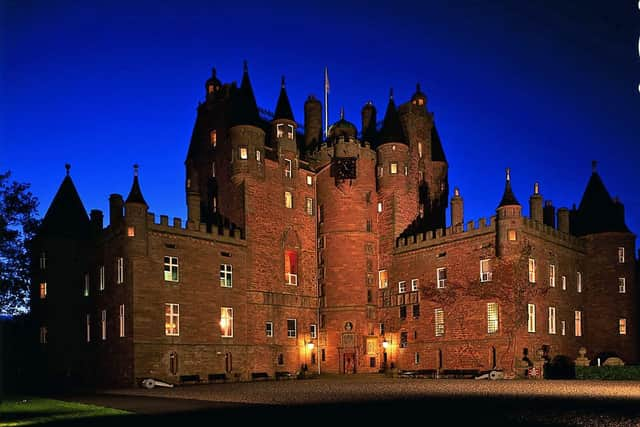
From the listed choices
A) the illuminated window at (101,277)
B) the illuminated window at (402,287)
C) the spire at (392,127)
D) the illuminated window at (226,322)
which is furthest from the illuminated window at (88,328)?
the spire at (392,127)

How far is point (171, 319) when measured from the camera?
42.9 meters

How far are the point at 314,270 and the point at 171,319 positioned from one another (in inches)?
575

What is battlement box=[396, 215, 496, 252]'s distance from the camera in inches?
1812

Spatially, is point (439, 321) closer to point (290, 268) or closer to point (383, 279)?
point (383, 279)

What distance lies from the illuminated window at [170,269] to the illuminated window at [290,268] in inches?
406

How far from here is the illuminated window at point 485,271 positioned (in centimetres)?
4518

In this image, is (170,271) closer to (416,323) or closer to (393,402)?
(416,323)

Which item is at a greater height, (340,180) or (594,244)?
(340,180)

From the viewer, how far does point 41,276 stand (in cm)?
5009

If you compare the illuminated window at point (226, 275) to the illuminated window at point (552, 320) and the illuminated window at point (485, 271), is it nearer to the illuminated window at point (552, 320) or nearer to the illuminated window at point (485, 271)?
the illuminated window at point (485, 271)

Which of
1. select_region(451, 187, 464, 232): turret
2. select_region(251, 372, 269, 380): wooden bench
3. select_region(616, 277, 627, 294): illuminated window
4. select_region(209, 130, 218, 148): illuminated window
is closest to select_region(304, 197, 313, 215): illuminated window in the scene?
select_region(209, 130, 218, 148): illuminated window

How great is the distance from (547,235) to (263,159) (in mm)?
22170

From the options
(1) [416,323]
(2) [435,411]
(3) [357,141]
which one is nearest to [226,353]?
(1) [416,323]

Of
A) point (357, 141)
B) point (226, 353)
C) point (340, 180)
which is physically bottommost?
point (226, 353)
